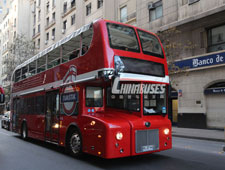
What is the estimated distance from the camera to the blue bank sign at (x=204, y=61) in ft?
56.0

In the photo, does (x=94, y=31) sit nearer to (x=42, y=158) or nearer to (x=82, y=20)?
(x=42, y=158)

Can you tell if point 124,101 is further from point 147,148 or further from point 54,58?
point 54,58

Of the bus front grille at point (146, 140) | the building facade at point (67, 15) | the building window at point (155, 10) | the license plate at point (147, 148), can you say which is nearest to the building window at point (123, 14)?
the building facade at point (67, 15)

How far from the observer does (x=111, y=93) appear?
7262mm

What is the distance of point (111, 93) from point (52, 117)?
3313 mm

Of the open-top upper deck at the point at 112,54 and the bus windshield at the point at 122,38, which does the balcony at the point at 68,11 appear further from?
the bus windshield at the point at 122,38

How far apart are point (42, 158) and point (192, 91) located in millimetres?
14202

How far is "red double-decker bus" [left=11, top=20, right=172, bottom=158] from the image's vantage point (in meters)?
6.46

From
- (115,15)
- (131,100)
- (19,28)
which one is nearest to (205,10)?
(115,15)

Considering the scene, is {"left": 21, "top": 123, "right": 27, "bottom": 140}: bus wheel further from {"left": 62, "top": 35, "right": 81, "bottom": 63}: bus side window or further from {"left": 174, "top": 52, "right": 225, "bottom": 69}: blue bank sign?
{"left": 174, "top": 52, "right": 225, "bottom": 69}: blue bank sign

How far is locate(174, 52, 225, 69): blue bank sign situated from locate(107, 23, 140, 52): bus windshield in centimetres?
1177

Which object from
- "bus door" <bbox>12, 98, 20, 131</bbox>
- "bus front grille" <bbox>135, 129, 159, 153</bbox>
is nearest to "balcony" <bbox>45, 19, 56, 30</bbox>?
"bus door" <bbox>12, 98, 20, 131</bbox>

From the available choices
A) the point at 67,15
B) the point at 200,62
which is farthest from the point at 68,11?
the point at 200,62

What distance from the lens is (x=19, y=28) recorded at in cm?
5569
